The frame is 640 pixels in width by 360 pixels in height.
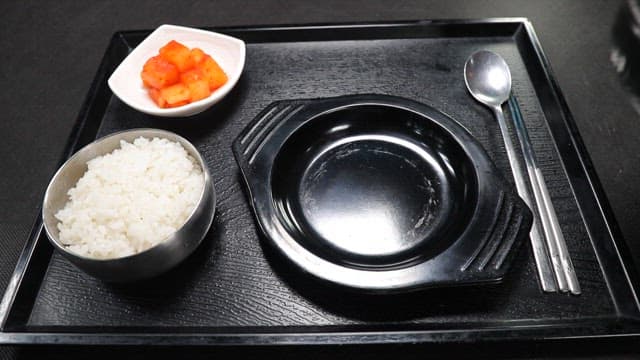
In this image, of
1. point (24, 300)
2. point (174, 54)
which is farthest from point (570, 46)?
point (24, 300)

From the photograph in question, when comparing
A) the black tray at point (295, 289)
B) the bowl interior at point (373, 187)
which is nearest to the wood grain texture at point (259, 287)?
the black tray at point (295, 289)

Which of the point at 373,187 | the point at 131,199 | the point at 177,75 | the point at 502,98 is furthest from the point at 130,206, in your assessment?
the point at 502,98

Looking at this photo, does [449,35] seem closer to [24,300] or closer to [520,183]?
[520,183]

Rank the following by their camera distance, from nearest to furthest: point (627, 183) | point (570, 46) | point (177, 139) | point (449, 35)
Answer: point (177, 139) → point (627, 183) → point (449, 35) → point (570, 46)

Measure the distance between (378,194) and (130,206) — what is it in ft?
1.91

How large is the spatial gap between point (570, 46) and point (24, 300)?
1807 millimetres

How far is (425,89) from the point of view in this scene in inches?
55.1

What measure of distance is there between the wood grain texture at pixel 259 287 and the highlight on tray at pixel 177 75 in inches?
2.5

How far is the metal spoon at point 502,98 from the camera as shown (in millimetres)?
1037

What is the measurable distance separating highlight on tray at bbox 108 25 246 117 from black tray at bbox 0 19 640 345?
0.06 metres

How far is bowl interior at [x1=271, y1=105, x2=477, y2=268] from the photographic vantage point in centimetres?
107

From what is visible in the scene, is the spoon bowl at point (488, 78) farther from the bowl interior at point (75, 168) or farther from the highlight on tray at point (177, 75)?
the bowl interior at point (75, 168)

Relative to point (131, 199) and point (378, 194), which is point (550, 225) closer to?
point (378, 194)

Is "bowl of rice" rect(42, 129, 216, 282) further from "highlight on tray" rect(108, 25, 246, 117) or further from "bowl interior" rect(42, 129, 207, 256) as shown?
"highlight on tray" rect(108, 25, 246, 117)
